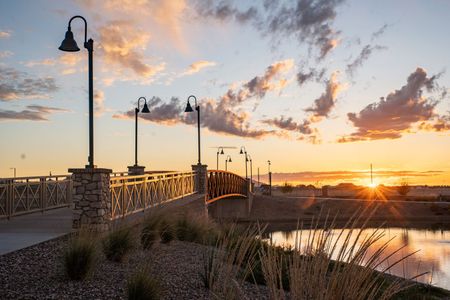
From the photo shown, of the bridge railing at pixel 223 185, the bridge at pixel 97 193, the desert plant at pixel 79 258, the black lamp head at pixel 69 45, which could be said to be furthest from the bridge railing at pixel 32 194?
the bridge railing at pixel 223 185

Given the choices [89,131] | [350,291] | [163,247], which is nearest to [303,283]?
[350,291]

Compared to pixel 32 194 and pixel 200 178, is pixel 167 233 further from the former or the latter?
pixel 200 178

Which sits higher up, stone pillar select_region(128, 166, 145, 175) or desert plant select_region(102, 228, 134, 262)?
stone pillar select_region(128, 166, 145, 175)

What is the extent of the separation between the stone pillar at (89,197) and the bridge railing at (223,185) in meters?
18.5

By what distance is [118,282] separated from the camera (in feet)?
30.0

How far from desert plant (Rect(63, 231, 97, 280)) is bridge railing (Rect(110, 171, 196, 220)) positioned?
5.42 m

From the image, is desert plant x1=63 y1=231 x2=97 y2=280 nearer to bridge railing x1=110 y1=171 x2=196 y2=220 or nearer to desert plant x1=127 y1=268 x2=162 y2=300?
desert plant x1=127 y1=268 x2=162 y2=300

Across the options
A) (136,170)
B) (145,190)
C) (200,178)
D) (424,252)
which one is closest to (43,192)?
(145,190)

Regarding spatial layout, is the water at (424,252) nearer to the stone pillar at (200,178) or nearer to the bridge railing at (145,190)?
the bridge railing at (145,190)

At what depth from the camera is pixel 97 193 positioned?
13539 millimetres

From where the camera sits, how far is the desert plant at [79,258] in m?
8.93

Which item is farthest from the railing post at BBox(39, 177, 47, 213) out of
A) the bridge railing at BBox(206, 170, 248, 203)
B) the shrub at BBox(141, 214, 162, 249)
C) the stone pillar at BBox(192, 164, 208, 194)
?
the bridge railing at BBox(206, 170, 248, 203)

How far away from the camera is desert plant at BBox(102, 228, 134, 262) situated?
10.6 metres

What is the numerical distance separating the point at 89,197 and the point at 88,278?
4.75 meters
